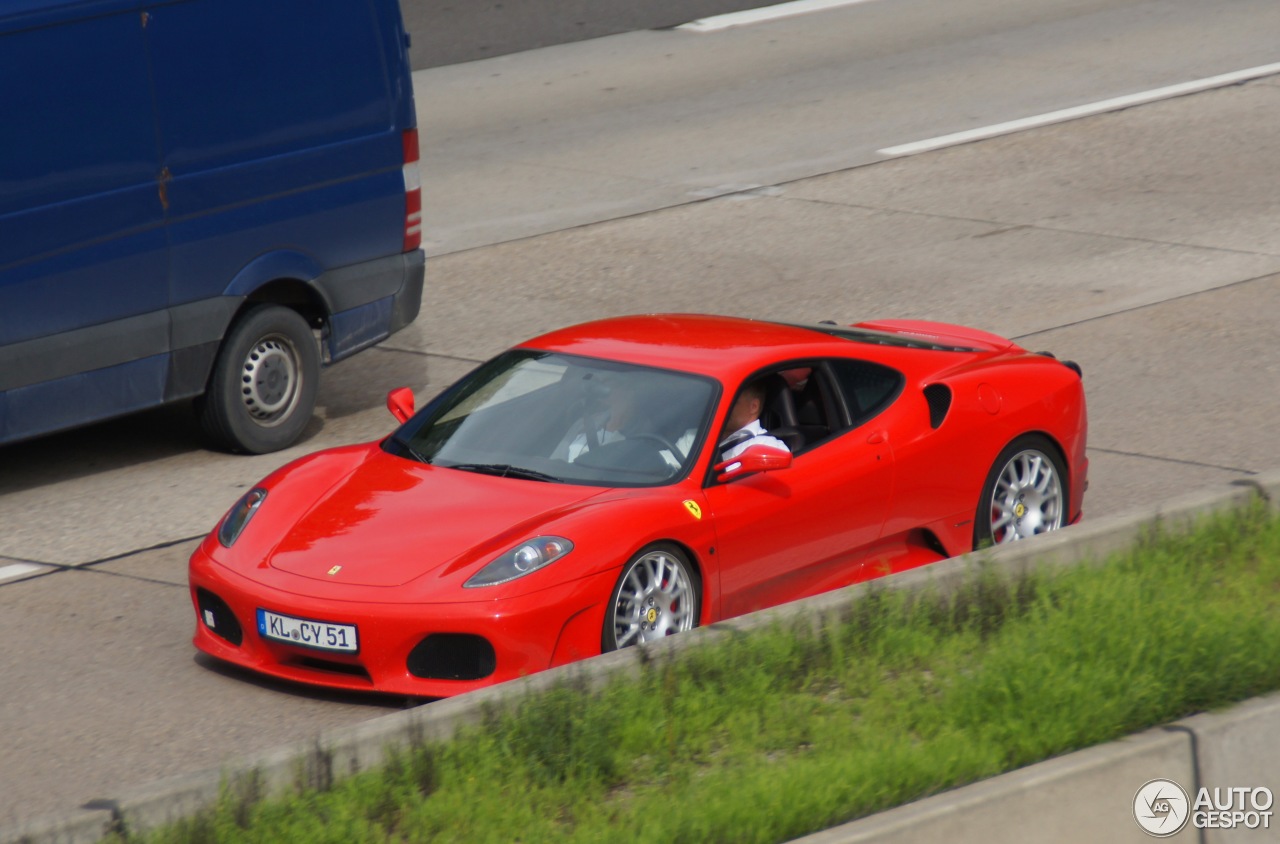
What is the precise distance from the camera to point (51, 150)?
8469mm

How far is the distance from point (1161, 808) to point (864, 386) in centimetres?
266

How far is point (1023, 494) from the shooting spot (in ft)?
25.2

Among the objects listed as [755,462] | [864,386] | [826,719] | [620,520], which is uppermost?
[864,386]

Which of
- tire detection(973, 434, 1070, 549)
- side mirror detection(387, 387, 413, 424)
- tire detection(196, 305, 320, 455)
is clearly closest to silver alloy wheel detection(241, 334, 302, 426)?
tire detection(196, 305, 320, 455)

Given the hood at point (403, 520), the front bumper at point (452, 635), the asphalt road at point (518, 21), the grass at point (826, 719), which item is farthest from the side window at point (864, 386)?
the asphalt road at point (518, 21)

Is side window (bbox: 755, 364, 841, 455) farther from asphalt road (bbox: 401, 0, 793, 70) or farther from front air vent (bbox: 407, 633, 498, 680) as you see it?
asphalt road (bbox: 401, 0, 793, 70)

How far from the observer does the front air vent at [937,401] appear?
7.38 metres

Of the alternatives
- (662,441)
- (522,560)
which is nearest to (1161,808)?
(522,560)

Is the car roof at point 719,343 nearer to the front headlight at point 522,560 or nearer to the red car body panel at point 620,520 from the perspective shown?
the red car body panel at point 620,520

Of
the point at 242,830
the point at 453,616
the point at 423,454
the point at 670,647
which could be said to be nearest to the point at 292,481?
the point at 423,454

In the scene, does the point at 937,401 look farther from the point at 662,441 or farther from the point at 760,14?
the point at 760,14

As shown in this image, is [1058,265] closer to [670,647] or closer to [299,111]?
[299,111]

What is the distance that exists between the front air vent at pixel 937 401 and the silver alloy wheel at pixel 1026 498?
0.39 metres

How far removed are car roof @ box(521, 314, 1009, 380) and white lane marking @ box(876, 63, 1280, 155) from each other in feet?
28.0
